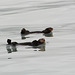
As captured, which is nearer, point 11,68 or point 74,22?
point 11,68

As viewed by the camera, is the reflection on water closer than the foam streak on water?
No

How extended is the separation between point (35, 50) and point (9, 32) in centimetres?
321

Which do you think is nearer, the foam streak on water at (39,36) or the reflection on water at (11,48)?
the foam streak on water at (39,36)

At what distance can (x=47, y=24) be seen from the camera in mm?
13789

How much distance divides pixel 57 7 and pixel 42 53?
9.66 m

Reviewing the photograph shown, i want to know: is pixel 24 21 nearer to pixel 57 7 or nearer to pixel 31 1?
pixel 57 7

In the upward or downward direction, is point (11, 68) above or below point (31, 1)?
below

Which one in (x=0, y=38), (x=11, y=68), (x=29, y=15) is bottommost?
(x=11, y=68)

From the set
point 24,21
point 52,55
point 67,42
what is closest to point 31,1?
point 24,21

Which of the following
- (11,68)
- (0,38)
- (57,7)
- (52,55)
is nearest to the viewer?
(11,68)

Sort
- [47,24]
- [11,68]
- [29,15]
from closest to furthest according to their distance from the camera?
[11,68] < [47,24] < [29,15]

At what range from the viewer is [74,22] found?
46.1ft

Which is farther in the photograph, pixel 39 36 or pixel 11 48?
pixel 39 36

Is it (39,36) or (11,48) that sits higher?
(39,36)
